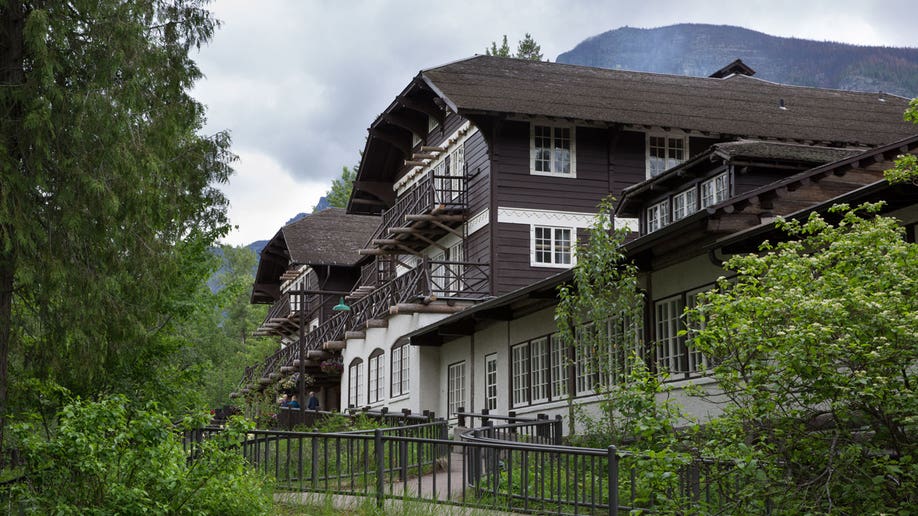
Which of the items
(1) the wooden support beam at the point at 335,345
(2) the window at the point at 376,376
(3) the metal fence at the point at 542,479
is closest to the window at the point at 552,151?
(2) the window at the point at 376,376

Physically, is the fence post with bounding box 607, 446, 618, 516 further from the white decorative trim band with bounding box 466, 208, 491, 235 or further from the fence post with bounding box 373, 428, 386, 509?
the white decorative trim band with bounding box 466, 208, 491, 235

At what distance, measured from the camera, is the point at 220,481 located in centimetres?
1248

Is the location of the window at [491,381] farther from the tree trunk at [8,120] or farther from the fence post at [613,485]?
the fence post at [613,485]

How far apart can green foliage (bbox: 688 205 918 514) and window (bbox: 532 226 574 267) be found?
22.1 meters

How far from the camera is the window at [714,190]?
24047 mm

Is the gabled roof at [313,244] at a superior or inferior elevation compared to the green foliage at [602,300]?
superior

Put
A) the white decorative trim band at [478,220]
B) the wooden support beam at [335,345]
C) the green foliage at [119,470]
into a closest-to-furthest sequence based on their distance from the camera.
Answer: the green foliage at [119,470]
the white decorative trim band at [478,220]
the wooden support beam at [335,345]

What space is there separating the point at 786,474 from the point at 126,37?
1236 centimetres

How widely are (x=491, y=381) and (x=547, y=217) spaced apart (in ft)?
17.5

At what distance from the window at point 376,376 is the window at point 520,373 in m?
8.86

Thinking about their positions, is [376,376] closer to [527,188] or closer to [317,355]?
[317,355]

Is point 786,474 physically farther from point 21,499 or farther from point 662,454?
point 21,499

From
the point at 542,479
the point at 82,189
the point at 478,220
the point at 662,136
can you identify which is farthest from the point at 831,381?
the point at 662,136

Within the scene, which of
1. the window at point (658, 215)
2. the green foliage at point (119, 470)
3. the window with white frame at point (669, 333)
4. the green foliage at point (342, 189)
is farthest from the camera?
the green foliage at point (342, 189)
